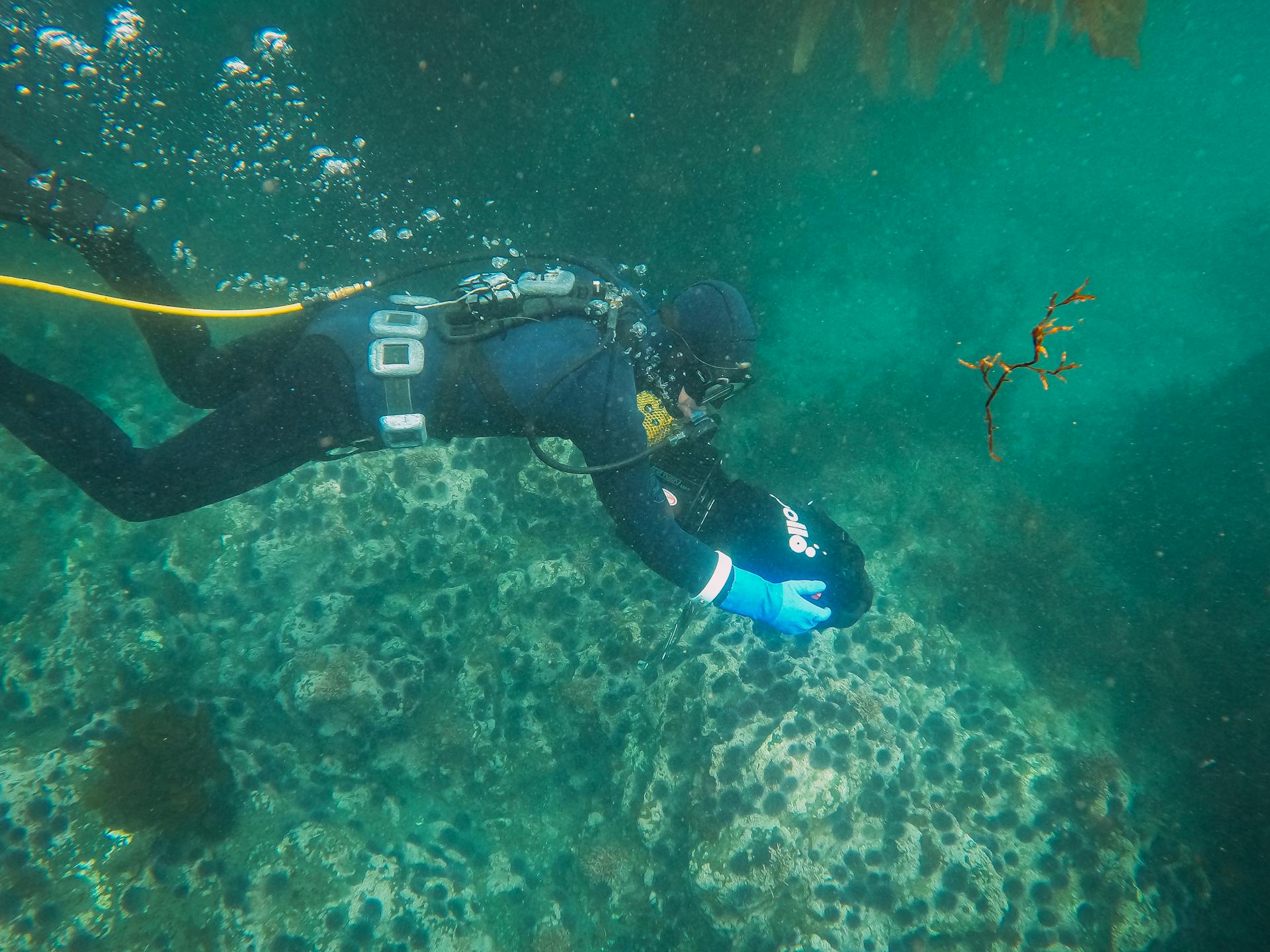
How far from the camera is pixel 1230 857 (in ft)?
13.8

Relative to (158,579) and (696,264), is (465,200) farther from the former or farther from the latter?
(158,579)

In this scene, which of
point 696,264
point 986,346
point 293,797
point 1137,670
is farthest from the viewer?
point 986,346

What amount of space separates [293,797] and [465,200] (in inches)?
237

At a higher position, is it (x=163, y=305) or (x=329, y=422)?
(x=163, y=305)

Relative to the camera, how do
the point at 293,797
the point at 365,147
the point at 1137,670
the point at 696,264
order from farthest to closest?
the point at 696,264 → the point at 365,147 → the point at 1137,670 → the point at 293,797

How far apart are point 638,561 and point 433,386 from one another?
2527 millimetres

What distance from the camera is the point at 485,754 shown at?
4.53 metres

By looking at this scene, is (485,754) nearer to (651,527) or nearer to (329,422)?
(651,527)

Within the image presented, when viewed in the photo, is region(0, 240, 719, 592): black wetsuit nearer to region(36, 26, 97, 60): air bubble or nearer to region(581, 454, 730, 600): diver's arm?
region(581, 454, 730, 600): diver's arm

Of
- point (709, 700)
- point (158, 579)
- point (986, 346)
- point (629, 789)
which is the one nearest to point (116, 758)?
point (158, 579)

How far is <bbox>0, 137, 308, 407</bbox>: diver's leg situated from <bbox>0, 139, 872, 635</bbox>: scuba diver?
1 centimetres

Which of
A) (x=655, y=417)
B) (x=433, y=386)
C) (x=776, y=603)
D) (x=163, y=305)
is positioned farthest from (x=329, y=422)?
(x=776, y=603)

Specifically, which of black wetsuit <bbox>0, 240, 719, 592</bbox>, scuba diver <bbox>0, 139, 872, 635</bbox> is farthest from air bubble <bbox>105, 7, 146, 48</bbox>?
black wetsuit <bbox>0, 240, 719, 592</bbox>

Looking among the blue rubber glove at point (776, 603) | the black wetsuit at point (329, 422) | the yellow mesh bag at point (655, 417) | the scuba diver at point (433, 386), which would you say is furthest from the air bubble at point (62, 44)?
the blue rubber glove at point (776, 603)
